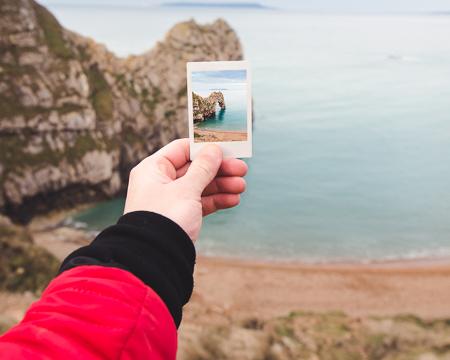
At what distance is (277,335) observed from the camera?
51.0 ft

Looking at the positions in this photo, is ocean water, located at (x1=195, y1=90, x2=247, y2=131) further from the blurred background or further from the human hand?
the blurred background

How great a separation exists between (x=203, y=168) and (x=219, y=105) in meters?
0.93

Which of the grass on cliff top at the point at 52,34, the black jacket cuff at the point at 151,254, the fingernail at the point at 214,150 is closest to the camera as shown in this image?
the black jacket cuff at the point at 151,254

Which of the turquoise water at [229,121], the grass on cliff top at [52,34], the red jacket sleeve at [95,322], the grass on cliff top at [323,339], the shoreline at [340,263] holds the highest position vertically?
the grass on cliff top at [52,34]

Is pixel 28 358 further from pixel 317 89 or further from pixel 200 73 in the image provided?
pixel 317 89

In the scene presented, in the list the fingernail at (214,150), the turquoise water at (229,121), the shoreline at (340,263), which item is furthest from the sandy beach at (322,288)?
the fingernail at (214,150)

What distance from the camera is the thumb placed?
3.31 metres

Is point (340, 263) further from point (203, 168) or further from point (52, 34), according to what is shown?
point (203, 168)

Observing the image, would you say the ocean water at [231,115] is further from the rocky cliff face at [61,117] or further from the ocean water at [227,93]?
the rocky cliff face at [61,117]

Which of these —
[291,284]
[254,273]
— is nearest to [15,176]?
[254,273]

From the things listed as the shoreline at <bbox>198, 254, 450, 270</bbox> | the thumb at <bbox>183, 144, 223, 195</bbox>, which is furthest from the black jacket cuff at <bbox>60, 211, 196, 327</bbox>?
the shoreline at <bbox>198, 254, 450, 270</bbox>

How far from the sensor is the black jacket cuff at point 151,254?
2193 mm

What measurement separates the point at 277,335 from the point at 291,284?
33.2ft

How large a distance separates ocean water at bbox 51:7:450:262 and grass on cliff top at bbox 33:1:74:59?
1178 cm
